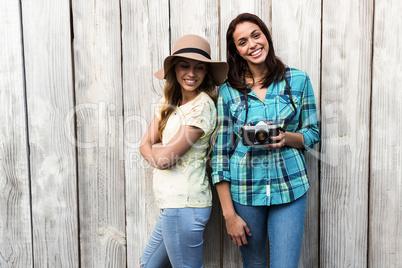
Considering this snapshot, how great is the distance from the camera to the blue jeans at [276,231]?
135cm

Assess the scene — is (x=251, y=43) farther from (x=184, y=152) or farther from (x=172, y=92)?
(x=184, y=152)

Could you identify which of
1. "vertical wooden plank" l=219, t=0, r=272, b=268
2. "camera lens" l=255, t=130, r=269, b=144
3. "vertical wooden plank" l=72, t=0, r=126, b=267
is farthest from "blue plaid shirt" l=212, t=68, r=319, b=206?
"vertical wooden plank" l=72, t=0, r=126, b=267

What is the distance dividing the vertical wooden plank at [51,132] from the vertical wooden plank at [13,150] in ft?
0.12

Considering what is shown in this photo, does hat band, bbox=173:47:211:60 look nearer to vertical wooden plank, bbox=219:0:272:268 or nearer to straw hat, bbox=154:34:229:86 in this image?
straw hat, bbox=154:34:229:86

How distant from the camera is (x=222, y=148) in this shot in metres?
1.44

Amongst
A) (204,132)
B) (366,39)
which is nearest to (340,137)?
(366,39)

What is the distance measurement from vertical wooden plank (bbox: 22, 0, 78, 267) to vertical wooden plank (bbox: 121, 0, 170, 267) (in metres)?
0.28

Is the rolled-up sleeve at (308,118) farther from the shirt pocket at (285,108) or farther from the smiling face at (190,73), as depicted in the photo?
the smiling face at (190,73)

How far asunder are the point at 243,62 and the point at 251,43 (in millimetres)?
118

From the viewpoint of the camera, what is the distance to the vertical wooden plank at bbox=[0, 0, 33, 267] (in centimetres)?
171

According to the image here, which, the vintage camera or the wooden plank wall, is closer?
the vintage camera

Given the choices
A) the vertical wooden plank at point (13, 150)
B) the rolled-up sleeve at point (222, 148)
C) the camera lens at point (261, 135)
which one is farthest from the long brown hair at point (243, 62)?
the vertical wooden plank at point (13, 150)

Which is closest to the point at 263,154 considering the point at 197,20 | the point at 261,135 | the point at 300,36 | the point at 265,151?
the point at 265,151

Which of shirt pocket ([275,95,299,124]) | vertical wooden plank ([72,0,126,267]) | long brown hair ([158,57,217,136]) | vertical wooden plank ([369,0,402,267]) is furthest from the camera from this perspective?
vertical wooden plank ([72,0,126,267])
